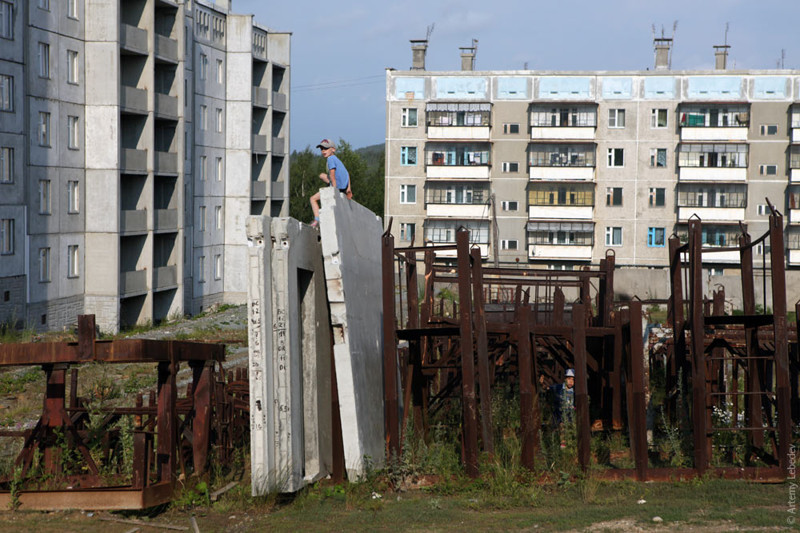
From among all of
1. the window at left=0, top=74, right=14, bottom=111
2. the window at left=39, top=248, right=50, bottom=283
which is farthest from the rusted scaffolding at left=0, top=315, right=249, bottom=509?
the window at left=39, top=248, right=50, bottom=283

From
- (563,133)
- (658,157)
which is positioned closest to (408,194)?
(563,133)

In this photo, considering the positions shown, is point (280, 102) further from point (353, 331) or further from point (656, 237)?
point (353, 331)

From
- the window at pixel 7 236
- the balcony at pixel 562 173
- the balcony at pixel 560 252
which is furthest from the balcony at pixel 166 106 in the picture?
the balcony at pixel 560 252

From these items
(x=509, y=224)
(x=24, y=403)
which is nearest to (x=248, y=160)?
(x=509, y=224)

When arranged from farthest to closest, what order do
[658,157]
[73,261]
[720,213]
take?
[658,157] → [720,213] → [73,261]

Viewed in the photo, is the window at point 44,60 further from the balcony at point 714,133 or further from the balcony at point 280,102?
the balcony at point 714,133

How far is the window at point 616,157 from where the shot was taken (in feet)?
164

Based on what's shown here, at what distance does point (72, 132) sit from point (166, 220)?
5.24 meters

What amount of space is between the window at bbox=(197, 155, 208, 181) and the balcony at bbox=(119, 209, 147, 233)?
6629 millimetres

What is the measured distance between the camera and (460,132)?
5053 centimetres

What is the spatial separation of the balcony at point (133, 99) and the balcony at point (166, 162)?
6.48ft

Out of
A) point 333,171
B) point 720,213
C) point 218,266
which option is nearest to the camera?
point 333,171

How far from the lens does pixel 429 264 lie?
15.3m

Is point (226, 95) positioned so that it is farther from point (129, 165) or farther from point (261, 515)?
point (261, 515)
